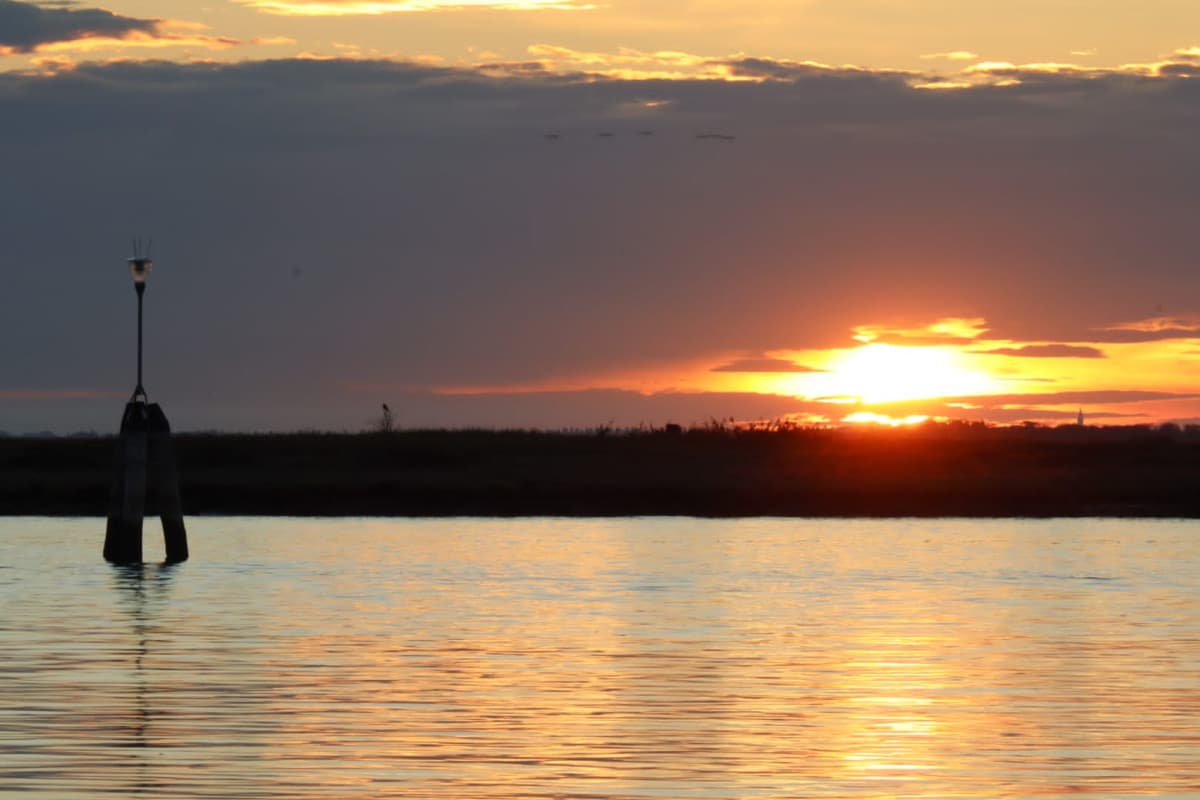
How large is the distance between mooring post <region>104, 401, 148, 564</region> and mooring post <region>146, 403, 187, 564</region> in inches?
10.9

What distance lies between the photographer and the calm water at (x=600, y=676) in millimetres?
17969

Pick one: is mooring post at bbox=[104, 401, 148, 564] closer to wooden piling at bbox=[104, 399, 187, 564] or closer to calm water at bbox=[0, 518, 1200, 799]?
wooden piling at bbox=[104, 399, 187, 564]

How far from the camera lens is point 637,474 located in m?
80.6

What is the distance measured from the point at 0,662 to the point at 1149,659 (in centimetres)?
1394

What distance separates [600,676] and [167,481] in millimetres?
24163

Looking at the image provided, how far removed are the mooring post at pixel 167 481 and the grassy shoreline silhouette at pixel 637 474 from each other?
25.0 meters

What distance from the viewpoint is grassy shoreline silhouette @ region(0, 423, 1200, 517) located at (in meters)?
73.9

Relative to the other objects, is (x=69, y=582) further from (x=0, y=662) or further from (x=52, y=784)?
(x=52, y=784)

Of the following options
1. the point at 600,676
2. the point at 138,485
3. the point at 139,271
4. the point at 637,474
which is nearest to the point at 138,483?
the point at 138,485

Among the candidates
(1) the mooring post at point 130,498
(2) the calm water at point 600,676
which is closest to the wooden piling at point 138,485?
(1) the mooring post at point 130,498

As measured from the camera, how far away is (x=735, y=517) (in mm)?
71500

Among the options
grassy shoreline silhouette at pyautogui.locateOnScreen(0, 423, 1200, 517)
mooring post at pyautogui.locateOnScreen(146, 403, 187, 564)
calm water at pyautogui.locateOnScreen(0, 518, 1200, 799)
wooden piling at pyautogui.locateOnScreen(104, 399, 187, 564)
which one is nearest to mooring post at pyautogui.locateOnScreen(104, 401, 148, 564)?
wooden piling at pyautogui.locateOnScreen(104, 399, 187, 564)

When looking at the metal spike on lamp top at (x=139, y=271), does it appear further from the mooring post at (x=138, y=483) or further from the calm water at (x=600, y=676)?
the calm water at (x=600, y=676)

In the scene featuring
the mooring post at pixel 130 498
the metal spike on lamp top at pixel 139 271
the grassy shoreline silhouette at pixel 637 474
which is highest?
the metal spike on lamp top at pixel 139 271
